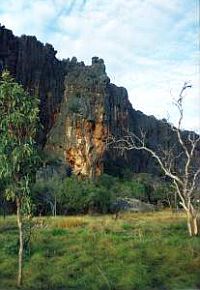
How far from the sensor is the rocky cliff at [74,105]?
105 metres

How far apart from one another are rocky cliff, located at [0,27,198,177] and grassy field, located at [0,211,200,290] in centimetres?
7296

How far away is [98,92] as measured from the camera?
10725 centimetres

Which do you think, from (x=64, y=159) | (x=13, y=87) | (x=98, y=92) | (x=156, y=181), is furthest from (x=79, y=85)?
Answer: (x=13, y=87)

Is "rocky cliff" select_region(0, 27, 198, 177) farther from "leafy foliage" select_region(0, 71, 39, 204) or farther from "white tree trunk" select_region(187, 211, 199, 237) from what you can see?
"leafy foliage" select_region(0, 71, 39, 204)

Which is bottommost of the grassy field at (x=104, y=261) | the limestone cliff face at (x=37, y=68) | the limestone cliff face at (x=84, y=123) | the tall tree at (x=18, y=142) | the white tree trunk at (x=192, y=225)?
the grassy field at (x=104, y=261)

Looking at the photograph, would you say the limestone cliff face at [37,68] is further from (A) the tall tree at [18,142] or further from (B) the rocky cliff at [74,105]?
(A) the tall tree at [18,142]

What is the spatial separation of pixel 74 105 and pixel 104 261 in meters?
85.9

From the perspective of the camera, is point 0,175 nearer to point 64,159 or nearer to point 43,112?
point 64,159

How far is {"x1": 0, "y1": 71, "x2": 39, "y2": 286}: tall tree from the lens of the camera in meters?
21.2

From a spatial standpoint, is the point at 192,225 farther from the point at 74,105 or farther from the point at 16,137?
the point at 74,105

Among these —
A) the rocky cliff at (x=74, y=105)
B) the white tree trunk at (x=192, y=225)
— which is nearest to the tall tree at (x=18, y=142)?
the white tree trunk at (x=192, y=225)

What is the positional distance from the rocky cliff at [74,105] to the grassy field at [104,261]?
73.0 m

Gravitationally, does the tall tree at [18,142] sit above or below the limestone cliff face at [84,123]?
below

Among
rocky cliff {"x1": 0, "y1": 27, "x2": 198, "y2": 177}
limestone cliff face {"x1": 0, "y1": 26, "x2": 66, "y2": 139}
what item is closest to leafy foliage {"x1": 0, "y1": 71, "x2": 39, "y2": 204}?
rocky cliff {"x1": 0, "y1": 27, "x2": 198, "y2": 177}
